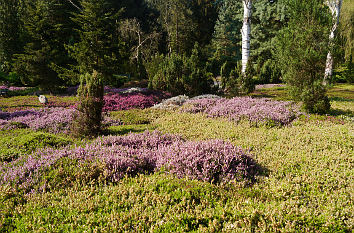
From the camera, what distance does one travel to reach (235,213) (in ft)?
12.0

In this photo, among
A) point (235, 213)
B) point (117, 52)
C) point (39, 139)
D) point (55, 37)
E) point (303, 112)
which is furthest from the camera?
point (55, 37)

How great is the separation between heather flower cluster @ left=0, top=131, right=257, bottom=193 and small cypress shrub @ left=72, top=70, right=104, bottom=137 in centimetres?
230

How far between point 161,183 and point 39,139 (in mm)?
5075

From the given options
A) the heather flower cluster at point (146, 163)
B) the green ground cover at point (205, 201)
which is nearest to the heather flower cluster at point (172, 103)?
the heather flower cluster at point (146, 163)

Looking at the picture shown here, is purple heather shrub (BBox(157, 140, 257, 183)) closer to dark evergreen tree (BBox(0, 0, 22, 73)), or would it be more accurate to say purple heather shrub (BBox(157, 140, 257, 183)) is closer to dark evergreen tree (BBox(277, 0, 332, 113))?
dark evergreen tree (BBox(277, 0, 332, 113))

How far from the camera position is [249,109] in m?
11.0

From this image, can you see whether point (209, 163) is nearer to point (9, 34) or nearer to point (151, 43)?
point (151, 43)

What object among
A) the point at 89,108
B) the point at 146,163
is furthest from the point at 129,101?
the point at 146,163

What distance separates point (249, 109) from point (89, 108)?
24.6 feet

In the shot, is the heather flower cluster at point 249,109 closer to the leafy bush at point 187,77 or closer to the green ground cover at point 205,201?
the green ground cover at point 205,201

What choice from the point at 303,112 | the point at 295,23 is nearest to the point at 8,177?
the point at 303,112

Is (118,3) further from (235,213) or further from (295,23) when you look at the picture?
(235,213)

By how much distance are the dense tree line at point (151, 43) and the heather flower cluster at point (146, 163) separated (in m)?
8.52

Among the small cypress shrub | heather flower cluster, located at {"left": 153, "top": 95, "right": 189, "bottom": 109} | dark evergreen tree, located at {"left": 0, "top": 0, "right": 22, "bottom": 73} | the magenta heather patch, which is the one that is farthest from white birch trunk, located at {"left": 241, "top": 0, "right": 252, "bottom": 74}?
A: dark evergreen tree, located at {"left": 0, "top": 0, "right": 22, "bottom": 73}
